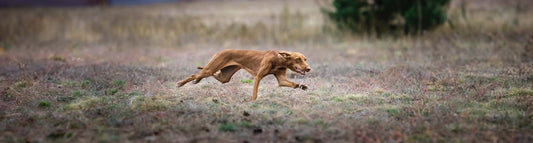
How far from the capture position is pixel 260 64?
615 cm

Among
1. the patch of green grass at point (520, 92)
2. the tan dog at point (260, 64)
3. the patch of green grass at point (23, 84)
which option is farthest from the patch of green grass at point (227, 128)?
the patch of green grass at point (23, 84)

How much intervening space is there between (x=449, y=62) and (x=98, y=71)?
8.32 m

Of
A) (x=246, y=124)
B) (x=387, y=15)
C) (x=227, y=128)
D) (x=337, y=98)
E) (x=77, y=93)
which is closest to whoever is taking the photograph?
(x=227, y=128)

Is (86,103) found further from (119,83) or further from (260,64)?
(260,64)

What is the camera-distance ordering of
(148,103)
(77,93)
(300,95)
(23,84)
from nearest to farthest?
(148,103) → (300,95) → (77,93) → (23,84)

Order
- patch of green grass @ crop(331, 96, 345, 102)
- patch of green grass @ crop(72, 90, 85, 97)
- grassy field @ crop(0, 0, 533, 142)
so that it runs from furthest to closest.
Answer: patch of green grass @ crop(72, 90, 85, 97), patch of green grass @ crop(331, 96, 345, 102), grassy field @ crop(0, 0, 533, 142)

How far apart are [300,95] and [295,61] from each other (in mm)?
1112

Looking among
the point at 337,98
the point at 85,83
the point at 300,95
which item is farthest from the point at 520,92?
the point at 85,83

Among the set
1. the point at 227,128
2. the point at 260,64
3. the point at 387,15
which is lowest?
the point at 227,128

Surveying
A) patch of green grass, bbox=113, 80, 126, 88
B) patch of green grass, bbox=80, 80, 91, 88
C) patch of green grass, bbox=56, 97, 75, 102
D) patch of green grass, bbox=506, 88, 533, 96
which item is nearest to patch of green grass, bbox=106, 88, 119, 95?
patch of green grass, bbox=113, 80, 126, 88

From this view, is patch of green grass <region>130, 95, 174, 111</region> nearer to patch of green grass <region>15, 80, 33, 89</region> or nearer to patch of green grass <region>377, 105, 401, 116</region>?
patch of green grass <region>15, 80, 33, 89</region>

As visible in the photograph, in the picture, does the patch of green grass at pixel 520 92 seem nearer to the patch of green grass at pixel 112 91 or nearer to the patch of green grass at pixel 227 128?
the patch of green grass at pixel 227 128

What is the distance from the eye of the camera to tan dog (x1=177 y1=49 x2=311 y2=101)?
5.94 m

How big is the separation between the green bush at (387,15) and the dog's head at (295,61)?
31.9 feet
